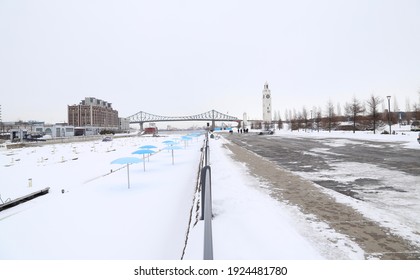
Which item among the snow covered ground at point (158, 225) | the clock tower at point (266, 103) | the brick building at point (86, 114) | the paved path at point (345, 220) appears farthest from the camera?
the brick building at point (86, 114)

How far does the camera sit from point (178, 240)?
6570 millimetres

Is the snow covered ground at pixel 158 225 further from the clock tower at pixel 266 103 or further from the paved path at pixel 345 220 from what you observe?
the clock tower at pixel 266 103

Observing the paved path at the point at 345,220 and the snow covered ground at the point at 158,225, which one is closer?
the paved path at the point at 345,220

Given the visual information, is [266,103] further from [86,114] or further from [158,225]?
[158,225]

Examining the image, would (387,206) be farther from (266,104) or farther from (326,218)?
(266,104)

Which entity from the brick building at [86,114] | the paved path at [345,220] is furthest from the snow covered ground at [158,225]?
the brick building at [86,114]

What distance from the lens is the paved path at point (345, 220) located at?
4.07 meters

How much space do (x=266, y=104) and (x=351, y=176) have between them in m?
132

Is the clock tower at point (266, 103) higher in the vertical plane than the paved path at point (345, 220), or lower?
higher

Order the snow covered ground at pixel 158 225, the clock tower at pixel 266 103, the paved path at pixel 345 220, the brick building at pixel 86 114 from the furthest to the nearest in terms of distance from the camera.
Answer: the brick building at pixel 86 114 → the clock tower at pixel 266 103 → the snow covered ground at pixel 158 225 → the paved path at pixel 345 220

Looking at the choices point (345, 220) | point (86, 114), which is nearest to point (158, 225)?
point (345, 220)

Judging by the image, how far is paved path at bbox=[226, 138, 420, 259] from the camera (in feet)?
13.4

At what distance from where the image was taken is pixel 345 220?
5.41m

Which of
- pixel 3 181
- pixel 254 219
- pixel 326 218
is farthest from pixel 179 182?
pixel 3 181
